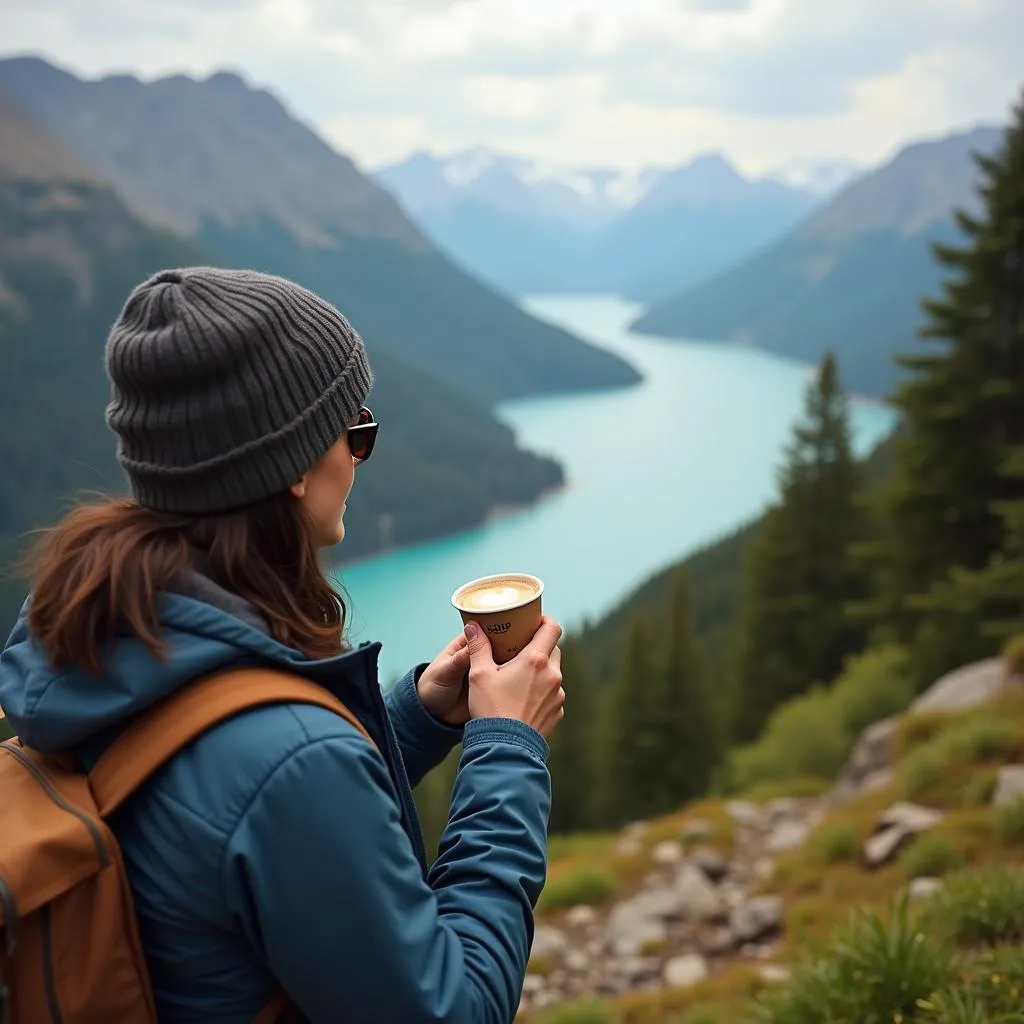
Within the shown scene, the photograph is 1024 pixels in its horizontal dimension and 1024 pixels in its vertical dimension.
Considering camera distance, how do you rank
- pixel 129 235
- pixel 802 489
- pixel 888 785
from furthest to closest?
pixel 129 235, pixel 802 489, pixel 888 785

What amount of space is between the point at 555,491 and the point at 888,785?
357 feet

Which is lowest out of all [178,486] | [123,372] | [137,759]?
[137,759]

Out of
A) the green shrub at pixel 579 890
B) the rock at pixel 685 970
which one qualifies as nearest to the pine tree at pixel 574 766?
the green shrub at pixel 579 890

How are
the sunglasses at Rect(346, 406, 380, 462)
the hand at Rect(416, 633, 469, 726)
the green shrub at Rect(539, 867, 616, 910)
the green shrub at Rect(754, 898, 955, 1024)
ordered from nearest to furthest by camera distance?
the sunglasses at Rect(346, 406, 380, 462), the hand at Rect(416, 633, 469, 726), the green shrub at Rect(754, 898, 955, 1024), the green shrub at Rect(539, 867, 616, 910)

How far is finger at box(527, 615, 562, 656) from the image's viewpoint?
2012 mm

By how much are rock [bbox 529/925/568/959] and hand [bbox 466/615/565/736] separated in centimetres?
584

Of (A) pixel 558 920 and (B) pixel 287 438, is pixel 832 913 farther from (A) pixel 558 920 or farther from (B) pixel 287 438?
(B) pixel 287 438

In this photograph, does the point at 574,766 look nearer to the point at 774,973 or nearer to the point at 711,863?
the point at 711,863

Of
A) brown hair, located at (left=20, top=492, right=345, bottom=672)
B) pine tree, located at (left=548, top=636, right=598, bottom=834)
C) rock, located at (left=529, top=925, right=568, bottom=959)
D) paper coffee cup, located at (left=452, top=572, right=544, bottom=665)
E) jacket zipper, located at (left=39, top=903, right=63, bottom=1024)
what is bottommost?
pine tree, located at (left=548, top=636, right=598, bottom=834)

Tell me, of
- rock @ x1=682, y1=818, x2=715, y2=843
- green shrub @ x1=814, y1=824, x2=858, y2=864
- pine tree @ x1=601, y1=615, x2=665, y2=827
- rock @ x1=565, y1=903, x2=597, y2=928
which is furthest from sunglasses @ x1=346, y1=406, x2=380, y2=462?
pine tree @ x1=601, y1=615, x2=665, y2=827

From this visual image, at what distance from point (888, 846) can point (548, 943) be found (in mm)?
2596

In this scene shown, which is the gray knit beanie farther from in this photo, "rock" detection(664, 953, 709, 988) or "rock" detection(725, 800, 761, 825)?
"rock" detection(725, 800, 761, 825)

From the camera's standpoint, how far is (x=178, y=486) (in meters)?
1.62

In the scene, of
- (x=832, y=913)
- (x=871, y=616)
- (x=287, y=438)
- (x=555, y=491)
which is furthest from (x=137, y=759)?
(x=555, y=491)
